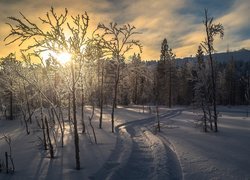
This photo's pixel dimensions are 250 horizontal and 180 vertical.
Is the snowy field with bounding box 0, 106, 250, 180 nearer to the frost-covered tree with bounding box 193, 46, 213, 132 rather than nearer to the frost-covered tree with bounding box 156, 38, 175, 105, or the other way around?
the frost-covered tree with bounding box 193, 46, 213, 132

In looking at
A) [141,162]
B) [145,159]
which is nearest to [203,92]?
[145,159]

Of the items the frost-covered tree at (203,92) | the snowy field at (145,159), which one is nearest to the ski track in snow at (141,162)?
the snowy field at (145,159)

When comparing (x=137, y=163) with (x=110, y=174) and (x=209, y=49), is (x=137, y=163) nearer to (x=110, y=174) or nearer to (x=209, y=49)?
(x=110, y=174)

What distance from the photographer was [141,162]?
1617 centimetres

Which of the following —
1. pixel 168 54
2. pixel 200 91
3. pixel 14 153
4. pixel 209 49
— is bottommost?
pixel 14 153

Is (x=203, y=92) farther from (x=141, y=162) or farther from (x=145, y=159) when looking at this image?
(x=141, y=162)

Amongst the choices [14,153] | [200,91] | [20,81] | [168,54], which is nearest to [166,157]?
[14,153]

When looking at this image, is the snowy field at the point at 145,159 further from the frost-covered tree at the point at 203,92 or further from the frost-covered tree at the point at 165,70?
the frost-covered tree at the point at 165,70

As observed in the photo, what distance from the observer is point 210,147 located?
19453 mm

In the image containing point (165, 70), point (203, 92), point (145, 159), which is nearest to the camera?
point (145, 159)

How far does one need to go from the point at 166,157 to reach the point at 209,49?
42.3 ft

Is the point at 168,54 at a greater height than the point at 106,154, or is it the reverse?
the point at 168,54

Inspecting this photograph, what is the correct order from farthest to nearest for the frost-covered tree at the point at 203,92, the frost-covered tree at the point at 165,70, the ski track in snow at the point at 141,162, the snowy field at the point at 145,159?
1. the frost-covered tree at the point at 165,70
2. the frost-covered tree at the point at 203,92
3. the snowy field at the point at 145,159
4. the ski track in snow at the point at 141,162

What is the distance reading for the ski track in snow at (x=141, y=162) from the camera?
13.8m
